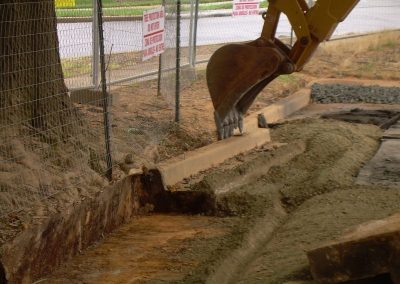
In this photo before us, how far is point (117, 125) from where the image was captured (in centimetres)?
960

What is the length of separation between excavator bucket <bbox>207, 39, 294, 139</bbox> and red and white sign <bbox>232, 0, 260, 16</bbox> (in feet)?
21.6

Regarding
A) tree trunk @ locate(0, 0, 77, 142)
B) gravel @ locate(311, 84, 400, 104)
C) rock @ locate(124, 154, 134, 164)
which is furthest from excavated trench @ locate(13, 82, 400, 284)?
gravel @ locate(311, 84, 400, 104)

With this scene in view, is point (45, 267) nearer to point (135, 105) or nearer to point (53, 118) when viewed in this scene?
point (53, 118)

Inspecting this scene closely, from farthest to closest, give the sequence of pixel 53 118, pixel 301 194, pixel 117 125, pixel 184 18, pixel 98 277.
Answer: pixel 184 18, pixel 117 125, pixel 301 194, pixel 53 118, pixel 98 277

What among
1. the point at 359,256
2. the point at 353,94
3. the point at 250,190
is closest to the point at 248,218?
the point at 250,190

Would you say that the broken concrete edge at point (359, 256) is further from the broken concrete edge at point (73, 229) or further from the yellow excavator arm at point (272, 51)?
the yellow excavator arm at point (272, 51)

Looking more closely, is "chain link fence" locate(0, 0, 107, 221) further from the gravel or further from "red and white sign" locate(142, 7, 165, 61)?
the gravel

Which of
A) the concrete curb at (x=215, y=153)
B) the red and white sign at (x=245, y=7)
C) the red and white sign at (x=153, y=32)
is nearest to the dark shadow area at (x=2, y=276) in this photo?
the concrete curb at (x=215, y=153)

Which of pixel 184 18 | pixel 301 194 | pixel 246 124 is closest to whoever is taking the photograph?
pixel 301 194

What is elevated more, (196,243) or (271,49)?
(271,49)

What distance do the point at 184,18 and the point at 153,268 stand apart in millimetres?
8975

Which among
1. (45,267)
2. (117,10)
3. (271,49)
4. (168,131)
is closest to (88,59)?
(117,10)

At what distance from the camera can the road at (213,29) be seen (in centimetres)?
1033

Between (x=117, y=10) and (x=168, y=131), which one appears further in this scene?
(x=117, y=10)
